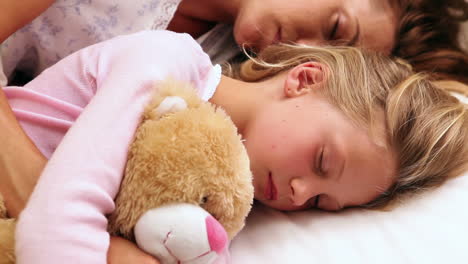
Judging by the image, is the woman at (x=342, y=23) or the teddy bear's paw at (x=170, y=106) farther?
the woman at (x=342, y=23)

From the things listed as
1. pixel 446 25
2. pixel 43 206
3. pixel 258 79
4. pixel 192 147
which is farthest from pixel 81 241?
pixel 446 25

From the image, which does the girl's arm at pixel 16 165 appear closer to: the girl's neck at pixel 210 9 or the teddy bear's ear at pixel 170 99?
the teddy bear's ear at pixel 170 99

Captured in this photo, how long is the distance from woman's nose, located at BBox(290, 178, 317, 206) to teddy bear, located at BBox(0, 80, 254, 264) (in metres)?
0.19

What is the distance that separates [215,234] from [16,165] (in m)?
0.31

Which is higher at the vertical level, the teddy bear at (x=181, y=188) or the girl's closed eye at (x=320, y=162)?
the teddy bear at (x=181, y=188)

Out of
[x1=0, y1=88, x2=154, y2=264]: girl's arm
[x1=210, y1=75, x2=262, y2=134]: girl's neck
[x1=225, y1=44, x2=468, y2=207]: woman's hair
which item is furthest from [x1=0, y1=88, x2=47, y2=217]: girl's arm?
[x1=225, y1=44, x2=468, y2=207]: woman's hair

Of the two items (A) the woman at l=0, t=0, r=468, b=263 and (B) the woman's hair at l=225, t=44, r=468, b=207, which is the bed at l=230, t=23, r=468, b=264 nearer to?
(B) the woman's hair at l=225, t=44, r=468, b=207

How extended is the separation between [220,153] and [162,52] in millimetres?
260

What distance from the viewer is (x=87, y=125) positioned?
65cm

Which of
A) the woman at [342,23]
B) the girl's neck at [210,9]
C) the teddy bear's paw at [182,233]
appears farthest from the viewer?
the girl's neck at [210,9]

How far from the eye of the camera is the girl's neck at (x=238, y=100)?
2.97 feet

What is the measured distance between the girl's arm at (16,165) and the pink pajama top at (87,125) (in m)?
0.05

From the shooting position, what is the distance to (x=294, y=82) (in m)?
0.91

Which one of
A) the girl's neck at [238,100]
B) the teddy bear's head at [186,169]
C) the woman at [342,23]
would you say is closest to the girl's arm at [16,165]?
the teddy bear's head at [186,169]
